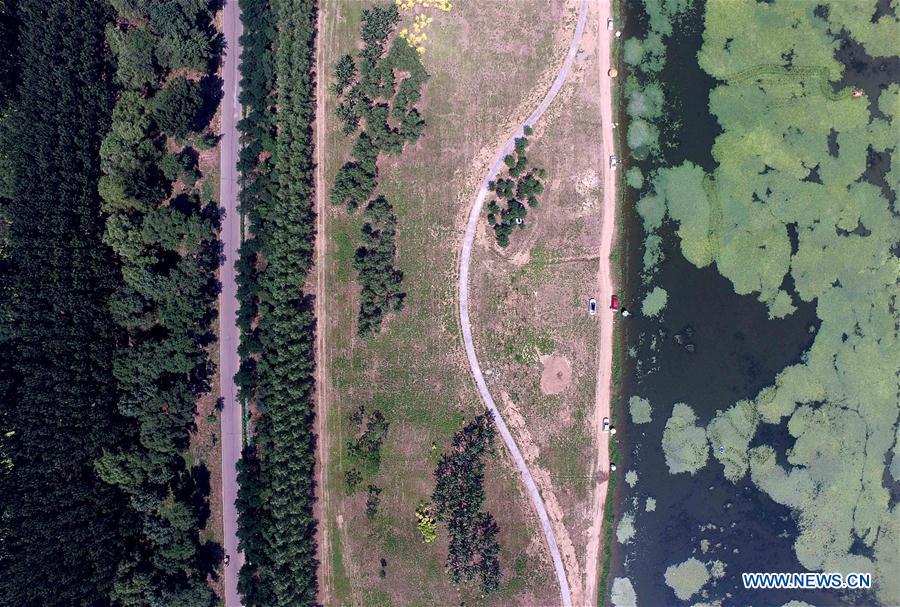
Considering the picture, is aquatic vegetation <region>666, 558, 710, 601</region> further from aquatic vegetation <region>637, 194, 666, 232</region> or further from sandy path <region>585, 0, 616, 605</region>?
aquatic vegetation <region>637, 194, 666, 232</region>

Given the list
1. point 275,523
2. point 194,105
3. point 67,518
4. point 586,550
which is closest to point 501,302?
point 586,550

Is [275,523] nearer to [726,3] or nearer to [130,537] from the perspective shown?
[130,537]

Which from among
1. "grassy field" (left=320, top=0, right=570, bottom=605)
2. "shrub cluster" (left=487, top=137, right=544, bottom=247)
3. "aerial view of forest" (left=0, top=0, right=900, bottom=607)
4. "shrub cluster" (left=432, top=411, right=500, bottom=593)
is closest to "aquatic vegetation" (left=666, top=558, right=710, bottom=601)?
"aerial view of forest" (left=0, top=0, right=900, bottom=607)

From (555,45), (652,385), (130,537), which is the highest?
(555,45)

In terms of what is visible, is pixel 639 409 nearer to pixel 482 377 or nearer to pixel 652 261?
pixel 652 261

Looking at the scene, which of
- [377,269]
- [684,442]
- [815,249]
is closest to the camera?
[377,269]

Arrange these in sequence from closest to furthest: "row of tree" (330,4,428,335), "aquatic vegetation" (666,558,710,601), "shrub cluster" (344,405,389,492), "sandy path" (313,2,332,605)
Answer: "row of tree" (330,4,428,335) → "shrub cluster" (344,405,389,492) → "sandy path" (313,2,332,605) → "aquatic vegetation" (666,558,710,601)

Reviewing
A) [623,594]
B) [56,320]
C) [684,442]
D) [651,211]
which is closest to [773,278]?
[651,211]
